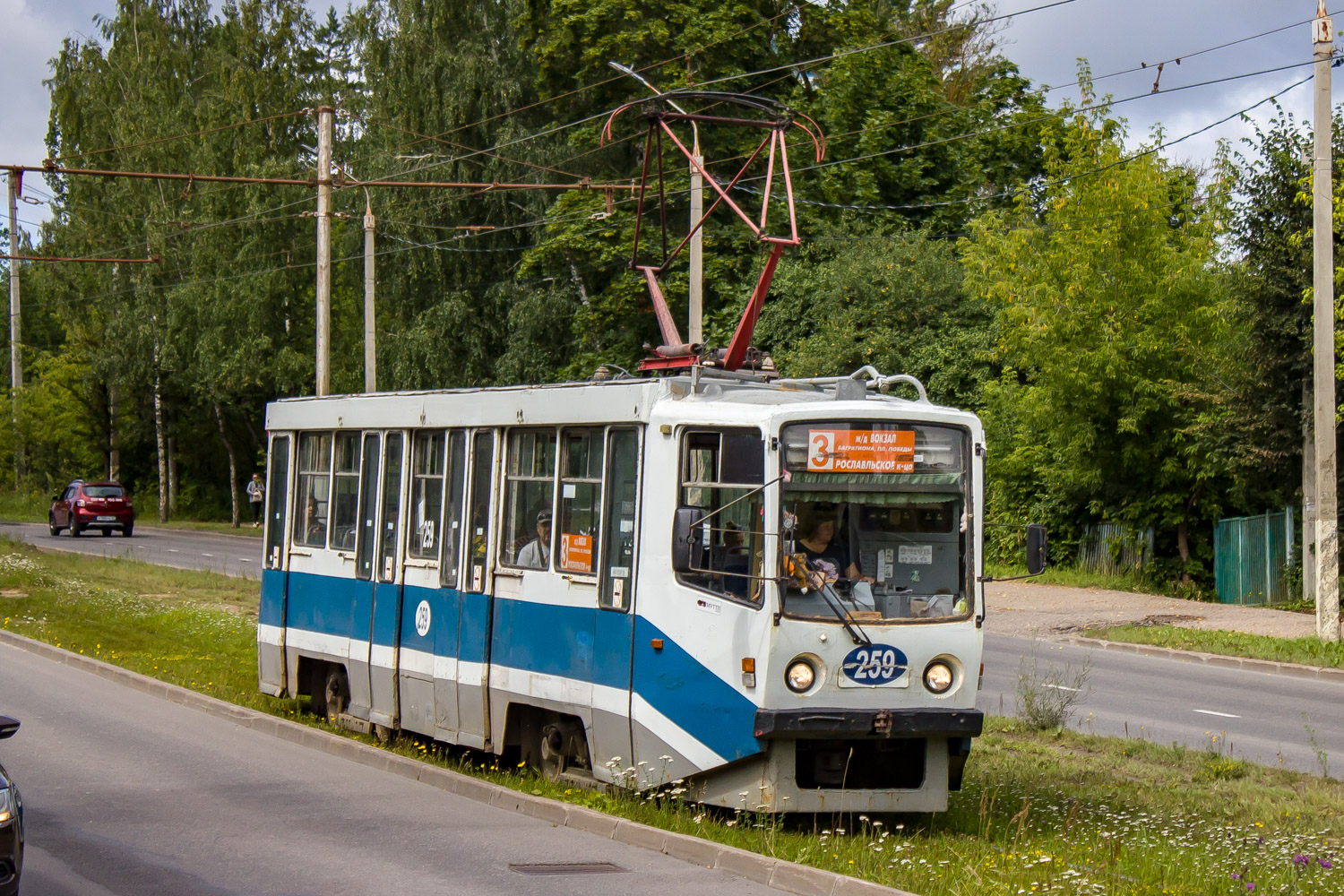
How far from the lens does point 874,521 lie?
29.5 ft

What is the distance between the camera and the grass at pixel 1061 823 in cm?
725

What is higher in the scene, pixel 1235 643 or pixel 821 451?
pixel 821 451

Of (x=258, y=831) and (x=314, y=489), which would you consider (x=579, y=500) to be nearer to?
(x=258, y=831)

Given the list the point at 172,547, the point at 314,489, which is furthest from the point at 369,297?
the point at 172,547

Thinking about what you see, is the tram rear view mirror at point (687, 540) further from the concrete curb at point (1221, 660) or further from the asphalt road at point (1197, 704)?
the concrete curb at point (1221, 660)

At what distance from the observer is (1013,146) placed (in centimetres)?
3966

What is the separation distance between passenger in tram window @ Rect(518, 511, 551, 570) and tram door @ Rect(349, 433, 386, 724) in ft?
7.72

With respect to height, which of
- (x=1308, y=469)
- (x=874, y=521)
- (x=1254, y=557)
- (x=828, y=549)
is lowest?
(x=1254, y=557)

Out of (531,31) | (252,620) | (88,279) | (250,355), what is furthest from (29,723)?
(88,279)

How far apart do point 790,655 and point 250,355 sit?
4330 cm

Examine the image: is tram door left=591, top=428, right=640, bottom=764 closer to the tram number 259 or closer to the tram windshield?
the tram windshield

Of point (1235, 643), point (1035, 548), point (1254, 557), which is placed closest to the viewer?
point (1035, 548)

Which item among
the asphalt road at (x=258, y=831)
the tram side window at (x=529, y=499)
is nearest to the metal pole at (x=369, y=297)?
the asphalt road at (x=258, y=831)

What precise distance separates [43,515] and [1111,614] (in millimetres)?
51774
